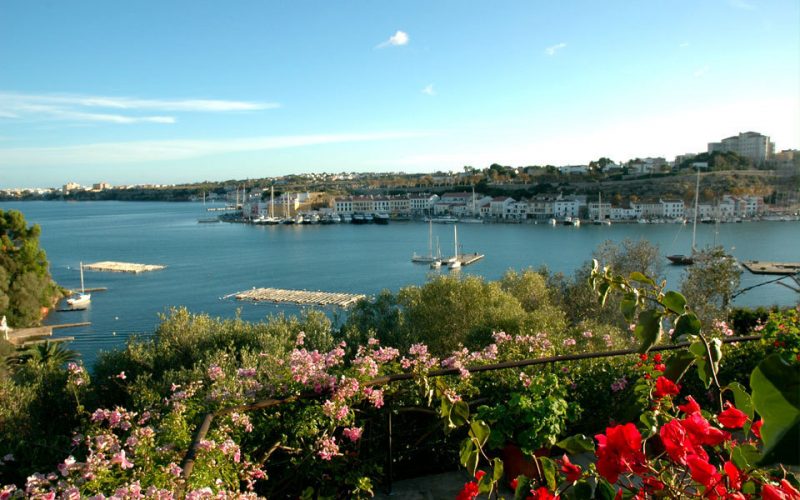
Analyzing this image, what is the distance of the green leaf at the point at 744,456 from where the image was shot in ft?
3.21

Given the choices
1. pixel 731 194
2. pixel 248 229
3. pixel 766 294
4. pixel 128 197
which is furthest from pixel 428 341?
pixel 128 197

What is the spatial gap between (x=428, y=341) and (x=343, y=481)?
538 centimetres

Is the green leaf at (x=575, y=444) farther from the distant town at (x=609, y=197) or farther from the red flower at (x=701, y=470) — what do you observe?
the distant town at (x=609, y=197)

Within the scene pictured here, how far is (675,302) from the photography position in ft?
3.01

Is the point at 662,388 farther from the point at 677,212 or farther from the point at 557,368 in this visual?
the point at 677,212

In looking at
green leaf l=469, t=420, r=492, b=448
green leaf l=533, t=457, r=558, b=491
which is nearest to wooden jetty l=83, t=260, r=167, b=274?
green leaf l=469, t=420, r=492, b=448

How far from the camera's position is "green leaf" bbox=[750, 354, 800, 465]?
16.0 inches

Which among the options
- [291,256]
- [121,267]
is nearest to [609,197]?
[291,256]

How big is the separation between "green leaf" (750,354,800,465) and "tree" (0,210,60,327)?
21746 millimetres

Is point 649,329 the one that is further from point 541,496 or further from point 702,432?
point 541,496

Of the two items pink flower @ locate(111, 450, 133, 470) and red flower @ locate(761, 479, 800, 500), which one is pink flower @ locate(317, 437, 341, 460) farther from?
red flower @ locate(761, 479, 800, 500)

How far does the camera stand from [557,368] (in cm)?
228

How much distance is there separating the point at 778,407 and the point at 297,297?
72.9 feet

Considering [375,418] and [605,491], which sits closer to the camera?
[605,491]
